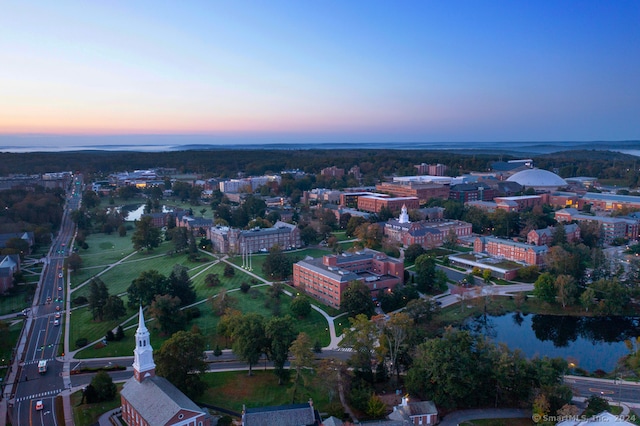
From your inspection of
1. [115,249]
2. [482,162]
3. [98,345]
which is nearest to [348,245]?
[115,249]

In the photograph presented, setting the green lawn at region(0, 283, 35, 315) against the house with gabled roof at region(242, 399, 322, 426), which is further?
the green lawn at region(0, 283, 35, 315)

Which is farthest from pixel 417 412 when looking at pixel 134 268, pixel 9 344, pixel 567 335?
pixel 134 268

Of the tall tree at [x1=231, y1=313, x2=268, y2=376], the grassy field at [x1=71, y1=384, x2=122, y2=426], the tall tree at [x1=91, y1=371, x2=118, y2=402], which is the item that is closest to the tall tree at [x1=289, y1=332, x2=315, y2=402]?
the tall tree at [x1=231, y1=313, x2=268, y2=376]

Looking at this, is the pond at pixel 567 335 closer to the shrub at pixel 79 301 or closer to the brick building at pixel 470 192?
the shrub at pixel 79 301

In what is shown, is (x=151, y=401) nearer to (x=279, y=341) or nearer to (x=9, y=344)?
(x=279, y=341)

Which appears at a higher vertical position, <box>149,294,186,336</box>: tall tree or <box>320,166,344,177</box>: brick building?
<box>320,166,344,177</box>: brick building

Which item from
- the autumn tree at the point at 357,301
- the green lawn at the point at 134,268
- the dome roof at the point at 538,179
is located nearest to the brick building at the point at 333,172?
the dome roof at the point at 538,179

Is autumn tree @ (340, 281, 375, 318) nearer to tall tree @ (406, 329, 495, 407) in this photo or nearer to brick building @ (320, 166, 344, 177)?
tall tree @ (406, 329, 495, 407)
